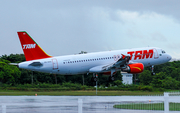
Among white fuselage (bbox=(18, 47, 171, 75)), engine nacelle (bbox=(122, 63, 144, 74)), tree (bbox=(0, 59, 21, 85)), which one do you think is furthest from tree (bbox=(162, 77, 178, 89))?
tree (bbox=(0, 59, 21, 85))

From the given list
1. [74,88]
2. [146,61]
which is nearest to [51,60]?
[74,88]

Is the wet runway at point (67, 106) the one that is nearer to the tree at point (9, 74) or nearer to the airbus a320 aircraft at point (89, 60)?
the airbus a320 aircraft at point (89, 60)

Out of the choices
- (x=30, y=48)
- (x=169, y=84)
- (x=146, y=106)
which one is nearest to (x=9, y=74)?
(x=30, y=48)

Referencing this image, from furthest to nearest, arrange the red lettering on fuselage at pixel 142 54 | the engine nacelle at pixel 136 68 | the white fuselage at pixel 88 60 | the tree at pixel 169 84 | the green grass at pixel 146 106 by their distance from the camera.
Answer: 1. the tree at pixel 169 84
2. the red lettering on fuselage at pixel 142 54
3. the engine nacelle at pixel 136 68
4. the white fuselage at pixel 88 60
5. the green grass at pixel 146 106

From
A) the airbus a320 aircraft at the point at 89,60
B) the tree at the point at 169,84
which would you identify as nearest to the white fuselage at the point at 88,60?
the airbus a320 aircraft at the point at 89,60

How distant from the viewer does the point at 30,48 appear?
47562mm

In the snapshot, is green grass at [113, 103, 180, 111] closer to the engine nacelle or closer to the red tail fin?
the engine nacelle

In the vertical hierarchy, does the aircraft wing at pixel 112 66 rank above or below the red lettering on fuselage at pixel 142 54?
below

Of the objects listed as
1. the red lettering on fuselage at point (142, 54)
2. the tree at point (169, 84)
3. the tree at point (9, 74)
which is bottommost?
the tree at point (169, 84)

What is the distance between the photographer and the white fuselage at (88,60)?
153 feet

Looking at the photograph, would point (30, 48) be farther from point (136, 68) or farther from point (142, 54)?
point (142, 54)

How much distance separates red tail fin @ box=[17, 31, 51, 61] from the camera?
47.3 meters

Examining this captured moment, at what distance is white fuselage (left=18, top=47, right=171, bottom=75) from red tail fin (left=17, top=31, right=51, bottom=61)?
4.11ft

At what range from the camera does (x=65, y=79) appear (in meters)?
82.8
